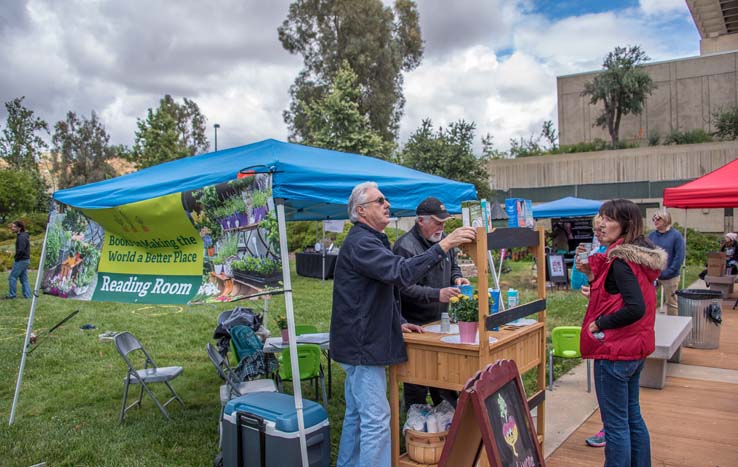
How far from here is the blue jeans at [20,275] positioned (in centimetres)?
1191

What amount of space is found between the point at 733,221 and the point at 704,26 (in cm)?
1475

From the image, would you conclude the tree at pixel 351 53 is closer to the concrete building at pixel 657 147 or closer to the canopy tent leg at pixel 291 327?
the concrete building at pixel 657 147

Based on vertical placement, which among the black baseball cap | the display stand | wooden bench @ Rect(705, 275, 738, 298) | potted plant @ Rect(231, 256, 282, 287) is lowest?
wooden bench @ Rect(705, 275, 738, 298)

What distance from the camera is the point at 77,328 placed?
28.8ft

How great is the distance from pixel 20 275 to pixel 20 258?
1.58 ft

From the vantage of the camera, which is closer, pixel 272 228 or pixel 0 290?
pixel 272 228

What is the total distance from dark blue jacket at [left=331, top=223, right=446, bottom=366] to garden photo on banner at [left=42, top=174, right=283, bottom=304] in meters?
0.49

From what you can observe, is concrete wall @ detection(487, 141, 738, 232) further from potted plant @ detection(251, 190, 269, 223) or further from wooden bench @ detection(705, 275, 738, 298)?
potted plant @ detection(251, 190, 269, 223)

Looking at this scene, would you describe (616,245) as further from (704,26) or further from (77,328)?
(704,26)

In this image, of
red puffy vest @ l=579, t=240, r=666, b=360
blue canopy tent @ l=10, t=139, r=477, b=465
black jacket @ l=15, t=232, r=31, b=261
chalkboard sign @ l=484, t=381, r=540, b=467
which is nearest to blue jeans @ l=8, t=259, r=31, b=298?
black jacket @ l=15, t=232, r=31, b=261

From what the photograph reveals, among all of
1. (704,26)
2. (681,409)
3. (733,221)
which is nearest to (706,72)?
(704,26)

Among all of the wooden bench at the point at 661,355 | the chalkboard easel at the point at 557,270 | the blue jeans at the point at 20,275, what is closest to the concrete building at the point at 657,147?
the chalkboard easel at the point at 557,270

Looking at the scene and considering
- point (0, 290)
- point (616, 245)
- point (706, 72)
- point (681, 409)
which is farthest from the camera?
point (706, 72)

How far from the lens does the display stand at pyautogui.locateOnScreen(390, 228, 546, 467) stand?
2.84m
